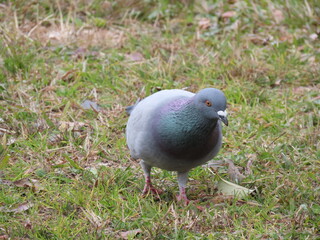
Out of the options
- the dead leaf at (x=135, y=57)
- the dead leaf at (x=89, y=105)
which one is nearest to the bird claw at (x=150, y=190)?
the dead leaf at (x=89, y=105)

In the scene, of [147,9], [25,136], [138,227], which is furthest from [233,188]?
[147,9]

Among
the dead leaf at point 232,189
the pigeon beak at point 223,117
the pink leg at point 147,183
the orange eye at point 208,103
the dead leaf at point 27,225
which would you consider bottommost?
the dead leaf at point 232,189

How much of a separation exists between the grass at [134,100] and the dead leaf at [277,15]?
21mm

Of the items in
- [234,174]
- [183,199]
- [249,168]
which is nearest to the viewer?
[183,199]

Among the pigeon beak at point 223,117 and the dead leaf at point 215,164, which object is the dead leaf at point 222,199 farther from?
the pigeon beak at point 223,117

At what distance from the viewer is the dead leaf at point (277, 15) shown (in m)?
6.98

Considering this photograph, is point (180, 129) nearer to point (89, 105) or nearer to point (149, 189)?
point (149, 189)

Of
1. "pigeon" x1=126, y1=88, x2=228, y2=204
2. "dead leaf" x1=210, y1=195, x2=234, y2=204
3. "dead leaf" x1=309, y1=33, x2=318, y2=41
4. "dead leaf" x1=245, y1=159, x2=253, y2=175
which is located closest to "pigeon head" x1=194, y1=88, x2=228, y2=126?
"pigeon" x1=126, y1=88, x2=228, y2=204

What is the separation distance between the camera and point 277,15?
708cm

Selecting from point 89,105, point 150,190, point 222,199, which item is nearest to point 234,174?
point 222,199

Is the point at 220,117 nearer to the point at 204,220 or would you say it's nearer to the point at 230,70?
the point at 204,220

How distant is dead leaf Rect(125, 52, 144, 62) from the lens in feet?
20.2

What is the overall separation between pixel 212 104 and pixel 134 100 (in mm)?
2046

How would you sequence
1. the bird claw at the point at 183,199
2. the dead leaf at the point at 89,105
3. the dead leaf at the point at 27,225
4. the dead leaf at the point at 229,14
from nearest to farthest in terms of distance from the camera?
the dead leaf at the point at 27,225 → the bird claw at the point at 183,199 → the dead leaf at the point at 89,105 → the dead leaf at the point at 229,14
